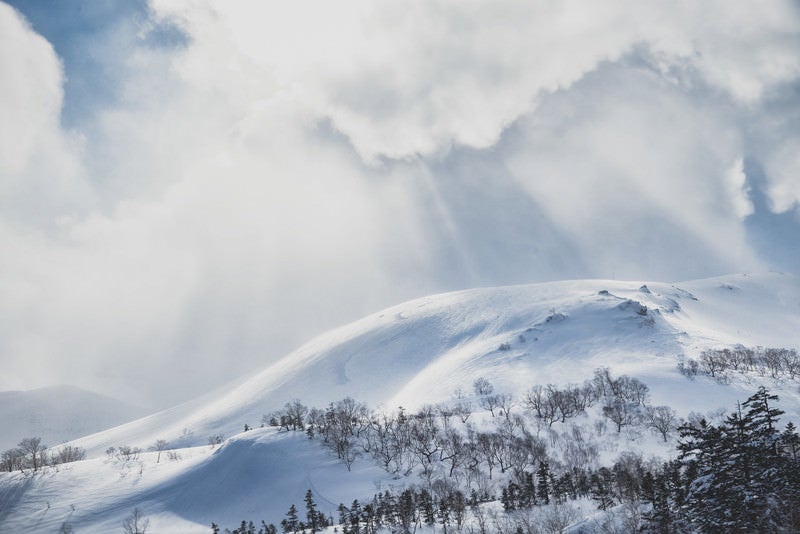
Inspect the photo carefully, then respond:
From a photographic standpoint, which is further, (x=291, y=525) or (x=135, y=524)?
(x=135, y=524)

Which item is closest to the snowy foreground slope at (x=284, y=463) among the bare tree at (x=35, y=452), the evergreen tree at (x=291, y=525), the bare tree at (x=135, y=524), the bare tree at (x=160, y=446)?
the bare tree at (x=135, y=524)

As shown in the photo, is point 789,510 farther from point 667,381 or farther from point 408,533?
point 667,381

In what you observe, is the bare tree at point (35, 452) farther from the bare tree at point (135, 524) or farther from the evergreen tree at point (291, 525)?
the evergreen tree at point (291, 525)

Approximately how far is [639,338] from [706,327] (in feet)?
174

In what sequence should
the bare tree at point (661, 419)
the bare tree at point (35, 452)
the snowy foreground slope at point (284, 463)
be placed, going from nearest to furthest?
the snowy foreground slope at point (284, 463) < the bare tree at point (661, 419) < the bare tree at point (35, 452)

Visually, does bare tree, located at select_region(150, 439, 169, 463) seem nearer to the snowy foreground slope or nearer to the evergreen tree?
the snowy foreground slope

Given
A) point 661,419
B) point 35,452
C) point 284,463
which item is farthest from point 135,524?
point 661,419

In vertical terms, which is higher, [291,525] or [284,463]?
[284,463]

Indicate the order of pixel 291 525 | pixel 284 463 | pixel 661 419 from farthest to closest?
1. pixel 661 419
2. pixel 284 463
3. pixel 291 525

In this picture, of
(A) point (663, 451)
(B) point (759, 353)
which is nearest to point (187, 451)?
(A) point (663, 451)

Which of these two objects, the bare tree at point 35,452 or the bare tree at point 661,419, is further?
the bare tree at point 35,452

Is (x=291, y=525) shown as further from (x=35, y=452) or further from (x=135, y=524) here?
(x=35, y=452)

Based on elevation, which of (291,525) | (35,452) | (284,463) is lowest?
(291,525)

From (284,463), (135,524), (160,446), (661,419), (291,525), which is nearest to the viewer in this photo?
(291,525)
